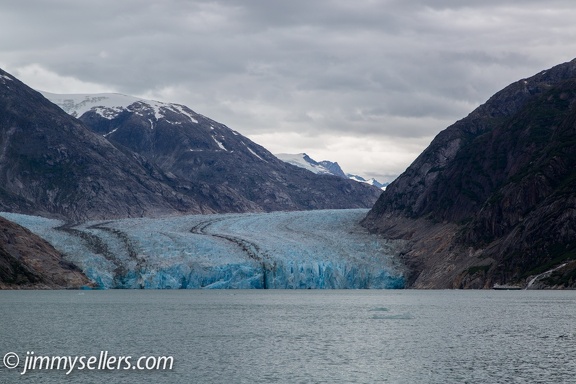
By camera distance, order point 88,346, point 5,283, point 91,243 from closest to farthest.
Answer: point 88,346
point 5,283
point 91,243

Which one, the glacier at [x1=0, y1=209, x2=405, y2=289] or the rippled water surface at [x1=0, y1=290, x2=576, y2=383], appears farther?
the glacier at [x1=0, y1=209, x2=405, y2=289]

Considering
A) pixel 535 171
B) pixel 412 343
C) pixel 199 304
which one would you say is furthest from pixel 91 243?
pixel 412 343

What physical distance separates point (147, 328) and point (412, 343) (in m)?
22.1

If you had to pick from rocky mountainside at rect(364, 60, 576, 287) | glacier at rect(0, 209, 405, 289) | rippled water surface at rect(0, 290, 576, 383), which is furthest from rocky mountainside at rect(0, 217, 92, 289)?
rocky mountainside at rect(364, 60, 576, 287)

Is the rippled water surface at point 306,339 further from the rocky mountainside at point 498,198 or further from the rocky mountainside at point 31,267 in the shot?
the rocky mountainside at point 498,198

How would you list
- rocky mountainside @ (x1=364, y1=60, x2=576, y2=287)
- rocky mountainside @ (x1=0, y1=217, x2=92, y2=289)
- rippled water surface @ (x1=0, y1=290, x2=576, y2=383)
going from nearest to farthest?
rippled water surface @ (x1=0, y1=290, x2=576, y2=383)
rocky mountainside @ (x1=0, y1=217, x2=92, y2=289)
rocky mountainside @ (x1=364, y1=60, x2=576, y2=287)

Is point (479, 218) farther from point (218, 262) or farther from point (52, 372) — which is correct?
point (52, 372)

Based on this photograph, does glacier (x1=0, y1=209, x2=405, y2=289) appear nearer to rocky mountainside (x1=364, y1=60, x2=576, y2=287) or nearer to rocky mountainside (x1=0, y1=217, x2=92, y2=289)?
rocky mountainside (x1=0, y1=217, x2=92, y2=289)

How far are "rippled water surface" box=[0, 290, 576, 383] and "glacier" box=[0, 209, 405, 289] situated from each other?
946 inches

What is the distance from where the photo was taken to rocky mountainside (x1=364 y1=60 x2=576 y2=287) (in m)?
130

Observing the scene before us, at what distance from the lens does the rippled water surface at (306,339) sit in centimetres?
4416

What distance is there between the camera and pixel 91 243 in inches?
5256

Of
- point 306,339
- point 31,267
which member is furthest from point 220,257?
point 306,339

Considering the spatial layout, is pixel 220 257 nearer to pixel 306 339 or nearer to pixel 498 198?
pixel 498 198
